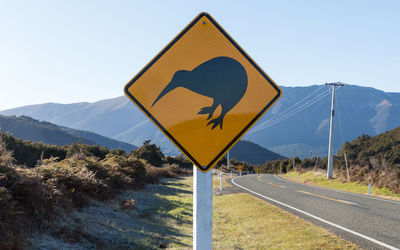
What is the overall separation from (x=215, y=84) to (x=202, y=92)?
11cm

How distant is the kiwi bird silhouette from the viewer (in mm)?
1891

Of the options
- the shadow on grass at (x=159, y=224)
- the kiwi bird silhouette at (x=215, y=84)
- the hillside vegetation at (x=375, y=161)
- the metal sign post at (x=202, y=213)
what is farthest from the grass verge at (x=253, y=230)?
the hillside vegetation at (x=375, y=161)

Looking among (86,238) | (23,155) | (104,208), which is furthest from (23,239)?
(23,155)

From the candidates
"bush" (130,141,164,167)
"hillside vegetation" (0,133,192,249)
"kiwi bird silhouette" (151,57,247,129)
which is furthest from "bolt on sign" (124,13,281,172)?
"bush" (130,141,164,167)

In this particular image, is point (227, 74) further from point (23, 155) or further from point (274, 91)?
point (23, 155)

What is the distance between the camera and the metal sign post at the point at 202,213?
1.81 metres

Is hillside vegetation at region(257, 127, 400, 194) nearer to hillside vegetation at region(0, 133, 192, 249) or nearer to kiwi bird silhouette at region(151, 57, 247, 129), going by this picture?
hillside vegetation at region(0, 133, 192, 249)

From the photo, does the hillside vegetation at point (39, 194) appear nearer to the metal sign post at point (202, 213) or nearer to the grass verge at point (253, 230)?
the grass verge at point (253, 230)

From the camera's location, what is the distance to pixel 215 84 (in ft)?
6.30

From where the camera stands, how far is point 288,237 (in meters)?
6.09

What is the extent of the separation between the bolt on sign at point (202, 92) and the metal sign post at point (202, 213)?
89 mm

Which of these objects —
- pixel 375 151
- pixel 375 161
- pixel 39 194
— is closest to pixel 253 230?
A: pixel 39 194

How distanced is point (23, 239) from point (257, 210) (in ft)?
23.0

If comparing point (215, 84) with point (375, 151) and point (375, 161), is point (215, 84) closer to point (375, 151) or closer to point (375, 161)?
point (375, 161)
